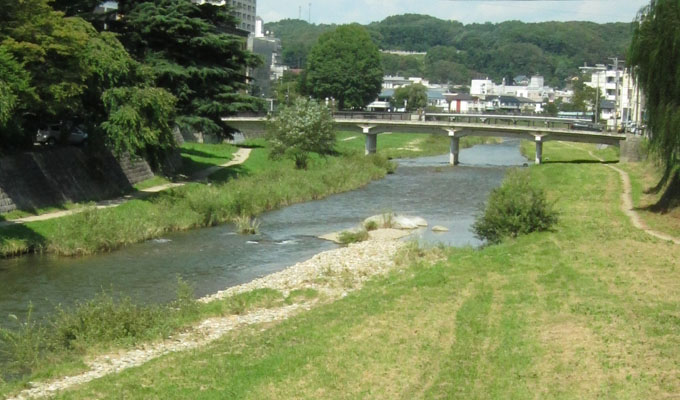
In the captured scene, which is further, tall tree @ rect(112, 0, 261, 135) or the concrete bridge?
the concrete bridge

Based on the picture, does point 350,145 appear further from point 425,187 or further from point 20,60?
point 20,60

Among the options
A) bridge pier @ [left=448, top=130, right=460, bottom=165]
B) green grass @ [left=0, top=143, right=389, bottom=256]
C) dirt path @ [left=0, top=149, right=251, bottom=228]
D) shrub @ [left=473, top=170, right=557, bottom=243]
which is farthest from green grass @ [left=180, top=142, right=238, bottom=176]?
bridge pier @ [left=448, top=130, right=460, bottom=165]

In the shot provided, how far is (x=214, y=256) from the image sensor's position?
107 feet

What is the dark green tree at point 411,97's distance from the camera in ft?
547

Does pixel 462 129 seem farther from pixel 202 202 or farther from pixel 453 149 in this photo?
pixel 202 202

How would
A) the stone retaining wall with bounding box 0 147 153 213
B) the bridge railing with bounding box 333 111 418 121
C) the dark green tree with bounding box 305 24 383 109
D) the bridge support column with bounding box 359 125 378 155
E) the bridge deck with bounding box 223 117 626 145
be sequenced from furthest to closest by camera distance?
the dark green tree with bounding box 305 24 383 109, the bridge railing with bounding box 333 111 418 121, the bridge support column with bounding box 359 125 378 155, the bridge deck with bounding box 223 117 626 145, the stone retaining wall with bounding box 0 147 153 213

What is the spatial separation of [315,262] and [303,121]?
35.5 m

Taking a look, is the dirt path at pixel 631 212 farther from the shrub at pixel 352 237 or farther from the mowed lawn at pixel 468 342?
the shrub at pixel 352 237

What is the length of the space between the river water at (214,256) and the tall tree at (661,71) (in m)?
8.19

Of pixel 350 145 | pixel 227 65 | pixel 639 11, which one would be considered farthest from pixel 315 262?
pixel 350 145

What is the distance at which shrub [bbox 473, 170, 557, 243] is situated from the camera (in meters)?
32.2

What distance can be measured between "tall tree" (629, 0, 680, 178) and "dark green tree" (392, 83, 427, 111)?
128530 millimetres

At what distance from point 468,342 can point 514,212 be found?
14.7 metres

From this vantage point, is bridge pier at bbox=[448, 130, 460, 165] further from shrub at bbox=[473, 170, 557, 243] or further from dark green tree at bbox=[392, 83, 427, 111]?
dark green tree at bbox=[392, 83, 427, 111]
